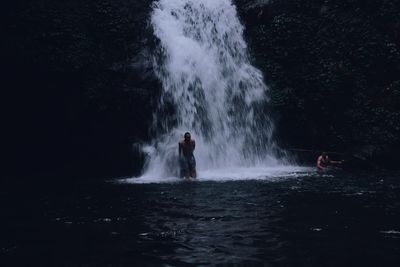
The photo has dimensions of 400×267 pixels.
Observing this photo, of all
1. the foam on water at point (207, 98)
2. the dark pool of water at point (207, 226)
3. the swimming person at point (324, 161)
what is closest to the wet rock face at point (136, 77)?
the foam on water at point (207, 98)

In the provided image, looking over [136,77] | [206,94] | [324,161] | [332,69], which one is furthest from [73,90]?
[332,69]

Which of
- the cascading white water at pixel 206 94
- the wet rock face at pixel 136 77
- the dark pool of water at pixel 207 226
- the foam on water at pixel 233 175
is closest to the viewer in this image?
the dark pool of water at pixel 207 226

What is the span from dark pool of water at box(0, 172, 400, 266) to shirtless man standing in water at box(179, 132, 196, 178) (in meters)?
2.64

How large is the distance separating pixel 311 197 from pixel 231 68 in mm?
9936

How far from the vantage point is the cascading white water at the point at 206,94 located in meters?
17.1

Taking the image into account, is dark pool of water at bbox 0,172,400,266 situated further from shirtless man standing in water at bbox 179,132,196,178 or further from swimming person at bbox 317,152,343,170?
swimming person at bbox 317,152,343,170

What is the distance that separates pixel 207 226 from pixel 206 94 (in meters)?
10.7

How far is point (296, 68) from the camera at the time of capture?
19562mm

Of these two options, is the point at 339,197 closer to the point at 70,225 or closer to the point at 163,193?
the point at 163,193

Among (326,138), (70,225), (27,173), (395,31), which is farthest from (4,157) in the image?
(395,31)

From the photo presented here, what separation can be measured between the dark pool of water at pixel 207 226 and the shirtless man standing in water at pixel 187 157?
264 cm

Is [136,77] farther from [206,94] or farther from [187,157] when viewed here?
[187,157]

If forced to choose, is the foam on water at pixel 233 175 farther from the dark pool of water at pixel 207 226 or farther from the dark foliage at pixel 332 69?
the dark foliage at pixel 332 69

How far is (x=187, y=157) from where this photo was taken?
15.2 metres
